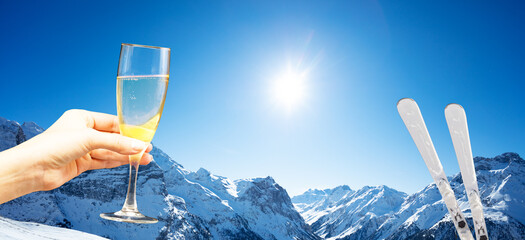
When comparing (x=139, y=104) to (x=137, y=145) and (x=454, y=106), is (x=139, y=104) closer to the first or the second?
(x=137, y=145)

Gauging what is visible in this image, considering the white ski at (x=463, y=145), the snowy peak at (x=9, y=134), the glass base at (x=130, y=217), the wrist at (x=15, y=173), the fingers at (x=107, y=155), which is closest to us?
the wrist at (x=15, y=173)

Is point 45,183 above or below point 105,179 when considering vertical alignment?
above

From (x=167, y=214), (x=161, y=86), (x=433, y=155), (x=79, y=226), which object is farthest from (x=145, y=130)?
(x=167, y=214)

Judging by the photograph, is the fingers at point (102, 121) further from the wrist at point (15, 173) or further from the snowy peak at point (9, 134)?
the snowy peak at point (9, 134)

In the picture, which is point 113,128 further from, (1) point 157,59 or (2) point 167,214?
(2) point 167,214

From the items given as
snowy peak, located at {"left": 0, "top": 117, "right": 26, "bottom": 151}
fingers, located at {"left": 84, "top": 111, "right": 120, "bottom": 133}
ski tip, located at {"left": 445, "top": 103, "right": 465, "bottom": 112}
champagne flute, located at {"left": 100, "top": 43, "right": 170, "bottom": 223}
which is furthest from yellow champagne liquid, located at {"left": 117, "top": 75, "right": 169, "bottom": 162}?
snowy peak, located at {"left": 0, "top": 117, "right": 26, "bottom": 151}

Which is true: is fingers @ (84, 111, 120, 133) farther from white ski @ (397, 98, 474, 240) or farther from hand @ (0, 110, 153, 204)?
white ski @ (397, 98, 474, 240)

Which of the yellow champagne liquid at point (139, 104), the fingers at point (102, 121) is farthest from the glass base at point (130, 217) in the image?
the fingers at point (102, 121)
